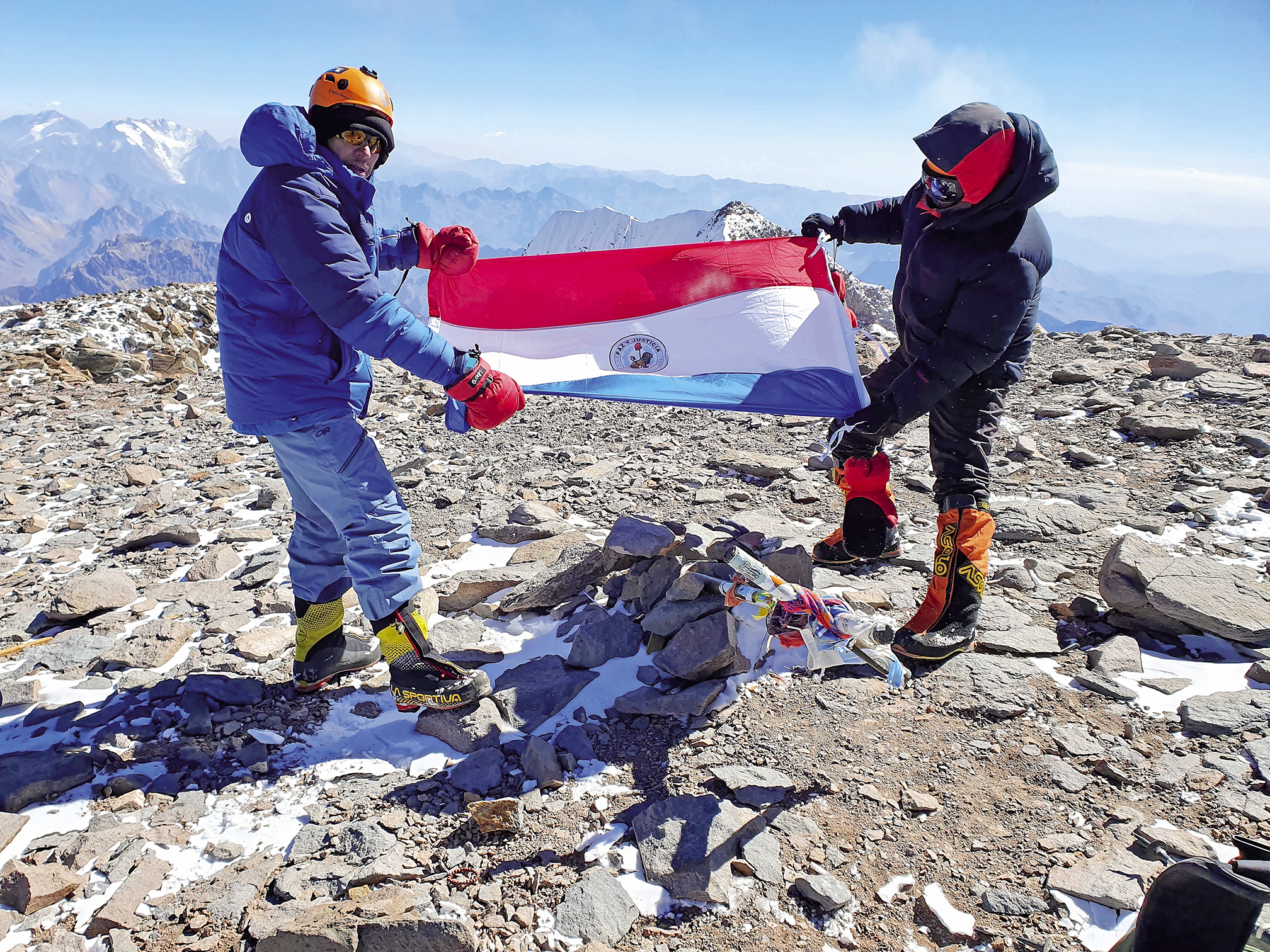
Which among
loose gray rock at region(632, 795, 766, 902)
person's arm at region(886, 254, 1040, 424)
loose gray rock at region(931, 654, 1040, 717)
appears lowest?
loose gray rock at region(632, 795, 766, 902)

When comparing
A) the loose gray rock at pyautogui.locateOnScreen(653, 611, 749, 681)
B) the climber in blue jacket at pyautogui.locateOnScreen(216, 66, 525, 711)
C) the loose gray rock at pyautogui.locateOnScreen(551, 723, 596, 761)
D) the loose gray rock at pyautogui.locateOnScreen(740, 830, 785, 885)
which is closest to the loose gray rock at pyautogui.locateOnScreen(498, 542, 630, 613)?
the climber in blue jacket at pyautogui.locateOnScreen(216, 66, 525, 711)

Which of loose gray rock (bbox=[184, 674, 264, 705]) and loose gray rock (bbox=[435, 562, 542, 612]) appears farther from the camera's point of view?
loose gray rock (bbox=[435, 562, 542, 612])

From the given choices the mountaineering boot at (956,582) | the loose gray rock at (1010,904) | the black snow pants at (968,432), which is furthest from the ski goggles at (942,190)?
the loose gray rock at (1010,904)

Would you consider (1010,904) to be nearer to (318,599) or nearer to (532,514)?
(318,599)

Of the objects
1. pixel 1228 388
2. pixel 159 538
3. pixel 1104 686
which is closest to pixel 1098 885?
pixel 1104 686

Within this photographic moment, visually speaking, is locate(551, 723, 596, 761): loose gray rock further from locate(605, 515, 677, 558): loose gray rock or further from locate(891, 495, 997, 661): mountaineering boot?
locate(891, 495, 997, 661): mountaineering boot

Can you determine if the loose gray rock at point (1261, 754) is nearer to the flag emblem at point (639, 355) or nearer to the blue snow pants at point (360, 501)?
the flag emblem at point (639, 355)

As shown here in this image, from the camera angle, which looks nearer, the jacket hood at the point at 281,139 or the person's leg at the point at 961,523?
the jacket hood at the point at 281,139

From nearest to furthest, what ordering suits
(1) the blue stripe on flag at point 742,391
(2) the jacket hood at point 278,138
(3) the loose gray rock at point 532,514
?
(2) the jacket hood at point 278,138 → (1) the blue stripe on flag at point 742,391 → (3) the loose gray rock at point 532,514

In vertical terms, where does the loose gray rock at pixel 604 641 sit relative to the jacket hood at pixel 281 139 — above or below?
below
